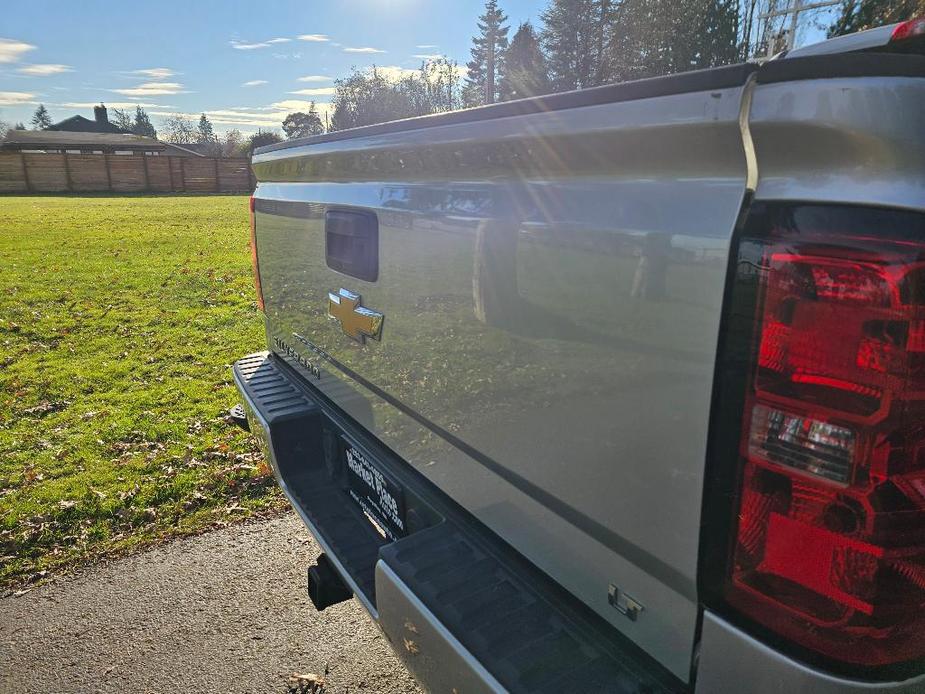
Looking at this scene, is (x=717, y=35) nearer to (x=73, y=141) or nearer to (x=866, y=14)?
(x=866, y=14)

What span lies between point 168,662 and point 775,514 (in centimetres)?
270

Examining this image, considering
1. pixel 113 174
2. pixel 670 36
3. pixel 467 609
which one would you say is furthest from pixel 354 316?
pixel 113 174

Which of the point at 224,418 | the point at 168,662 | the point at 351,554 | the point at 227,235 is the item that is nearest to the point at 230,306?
the point at 224,418

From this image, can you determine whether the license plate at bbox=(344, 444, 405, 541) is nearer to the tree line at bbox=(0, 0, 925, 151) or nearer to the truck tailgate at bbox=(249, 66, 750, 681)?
the truck tailgate at bbox=(249, 66, 750, 681)

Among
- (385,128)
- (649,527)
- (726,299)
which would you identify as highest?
(385,128)

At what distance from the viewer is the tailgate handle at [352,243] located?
84.2 inches

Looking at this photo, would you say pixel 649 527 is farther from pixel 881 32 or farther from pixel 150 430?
pixel 150 430

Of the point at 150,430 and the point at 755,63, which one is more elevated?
the point at 755,63

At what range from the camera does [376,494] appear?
2.43 meters

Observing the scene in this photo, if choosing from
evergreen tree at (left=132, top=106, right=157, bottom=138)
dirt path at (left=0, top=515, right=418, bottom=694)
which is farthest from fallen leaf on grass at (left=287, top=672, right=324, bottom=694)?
evergreen tree at (left=132, top=106, right=157, bottom=138)

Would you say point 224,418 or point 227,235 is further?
point 227,235

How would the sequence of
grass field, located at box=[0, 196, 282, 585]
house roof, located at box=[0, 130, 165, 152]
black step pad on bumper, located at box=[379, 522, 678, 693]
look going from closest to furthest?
1. black step pad on bumper, located at box=[379, 522, 678, 693]
2. grass field, located at box=[0, 196, 282, 585]
3. house roof, located at box=[0, 130, 165, 152]

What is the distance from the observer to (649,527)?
4.18 feet

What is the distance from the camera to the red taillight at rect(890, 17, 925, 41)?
3.25 feet
